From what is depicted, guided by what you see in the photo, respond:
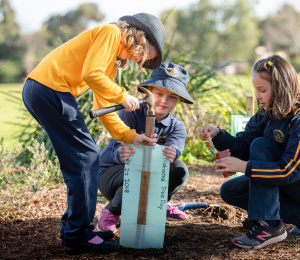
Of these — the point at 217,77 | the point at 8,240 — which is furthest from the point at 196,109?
the point at 8,240

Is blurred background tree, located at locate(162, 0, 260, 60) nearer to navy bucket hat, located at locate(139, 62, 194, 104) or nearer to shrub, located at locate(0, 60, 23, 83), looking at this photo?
shrub, located at locate(0, 60, 23, 83)

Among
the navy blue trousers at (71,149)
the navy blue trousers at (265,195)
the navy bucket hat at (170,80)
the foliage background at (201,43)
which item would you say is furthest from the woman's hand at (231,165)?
the foliage background at (201,43)

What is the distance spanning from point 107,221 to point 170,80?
1.08 m

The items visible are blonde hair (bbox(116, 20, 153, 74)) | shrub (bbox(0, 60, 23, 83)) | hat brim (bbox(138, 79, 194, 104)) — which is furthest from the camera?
shrub (bbox(0, 60, 23, 83))

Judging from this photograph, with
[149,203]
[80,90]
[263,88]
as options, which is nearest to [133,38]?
[80,90]

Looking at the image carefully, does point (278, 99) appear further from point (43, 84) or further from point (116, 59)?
point (43, 84)

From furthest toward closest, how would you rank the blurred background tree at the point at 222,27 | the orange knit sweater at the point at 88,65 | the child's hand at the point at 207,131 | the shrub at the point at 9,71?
the blurred background tree at the point at 222,27, the shrub at the point at 9,71, the child's hand at the point at 207,131, the orange knit sweater at the point at 88,65

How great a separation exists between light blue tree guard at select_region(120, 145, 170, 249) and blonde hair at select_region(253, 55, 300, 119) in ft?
2.41

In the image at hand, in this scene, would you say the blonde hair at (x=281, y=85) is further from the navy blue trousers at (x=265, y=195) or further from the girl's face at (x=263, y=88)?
the navy blue trousers at (x=265, y=195)

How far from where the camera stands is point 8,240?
2285mm

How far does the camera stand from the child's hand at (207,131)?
93.8 inches

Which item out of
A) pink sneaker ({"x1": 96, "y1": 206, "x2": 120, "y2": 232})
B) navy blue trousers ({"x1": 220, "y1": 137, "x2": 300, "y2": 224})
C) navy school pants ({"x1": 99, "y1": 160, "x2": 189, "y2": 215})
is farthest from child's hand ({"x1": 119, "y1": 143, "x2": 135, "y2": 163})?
navy blue trousers ({"x1": 220, "y1": 137, "x2": 300, "y2": 224})

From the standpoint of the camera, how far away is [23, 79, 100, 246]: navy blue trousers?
77.3 inches

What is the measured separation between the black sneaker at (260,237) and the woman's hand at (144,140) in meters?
0.75
